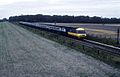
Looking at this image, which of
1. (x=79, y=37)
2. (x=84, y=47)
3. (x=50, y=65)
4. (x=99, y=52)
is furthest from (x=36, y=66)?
(x=79, y=37)

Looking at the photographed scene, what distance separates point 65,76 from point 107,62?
591cm

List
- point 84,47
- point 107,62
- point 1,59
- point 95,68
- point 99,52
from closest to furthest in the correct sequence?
point 95,68 → point 107,62 → point 1,59 → point 99,52 → point 84,47

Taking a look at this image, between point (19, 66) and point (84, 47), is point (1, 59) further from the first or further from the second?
point (84, 47)

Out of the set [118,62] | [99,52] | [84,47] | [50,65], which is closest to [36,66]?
[50,65]

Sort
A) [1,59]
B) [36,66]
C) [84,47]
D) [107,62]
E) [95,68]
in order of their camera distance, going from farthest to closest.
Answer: [84,47] → [1,59] → [107,62] → [36,66] → [95,68]

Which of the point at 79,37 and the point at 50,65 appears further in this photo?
the point at 79,37

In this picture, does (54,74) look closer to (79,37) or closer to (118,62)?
(118,62)

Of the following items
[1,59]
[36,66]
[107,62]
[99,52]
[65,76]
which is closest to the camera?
[65,76]

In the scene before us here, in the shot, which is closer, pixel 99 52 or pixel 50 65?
pixel 50 65

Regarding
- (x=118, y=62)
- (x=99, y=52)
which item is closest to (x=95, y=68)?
(x=118, y=62)

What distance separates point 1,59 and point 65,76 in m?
8.65

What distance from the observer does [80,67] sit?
748 inches

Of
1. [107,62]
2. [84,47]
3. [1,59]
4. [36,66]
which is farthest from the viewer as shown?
[84,47]

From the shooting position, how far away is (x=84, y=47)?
30.3 metres
